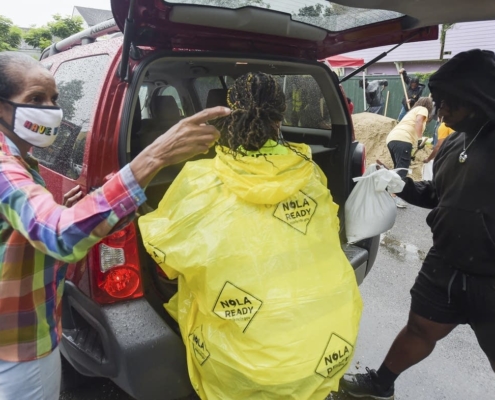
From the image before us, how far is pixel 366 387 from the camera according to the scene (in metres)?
2.46

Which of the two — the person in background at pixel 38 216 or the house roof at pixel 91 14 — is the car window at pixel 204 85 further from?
the house roof at pixel 91 14

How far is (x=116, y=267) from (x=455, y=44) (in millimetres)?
20538

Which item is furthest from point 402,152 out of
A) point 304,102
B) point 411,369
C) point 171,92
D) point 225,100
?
point 411,369

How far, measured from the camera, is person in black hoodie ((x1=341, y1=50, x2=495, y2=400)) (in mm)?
1821

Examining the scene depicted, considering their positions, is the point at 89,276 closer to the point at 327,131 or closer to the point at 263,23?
the point at 263,23

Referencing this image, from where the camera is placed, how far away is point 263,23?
7.13 feet

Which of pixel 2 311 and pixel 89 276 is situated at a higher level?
pixel 2 311

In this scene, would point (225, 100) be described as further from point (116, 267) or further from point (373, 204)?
point (116, 267)

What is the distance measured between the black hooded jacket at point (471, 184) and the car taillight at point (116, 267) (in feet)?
5.00

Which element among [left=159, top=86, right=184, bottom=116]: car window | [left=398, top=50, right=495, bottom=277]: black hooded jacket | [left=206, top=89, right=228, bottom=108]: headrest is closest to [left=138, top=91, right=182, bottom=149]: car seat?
[left=206, top=89, right=228, bottom=108]: headrest

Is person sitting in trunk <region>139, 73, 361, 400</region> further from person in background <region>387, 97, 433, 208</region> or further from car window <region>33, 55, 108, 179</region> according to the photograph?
person in background <region>387, 97, 433, 208</region>

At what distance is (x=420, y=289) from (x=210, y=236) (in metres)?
1.32

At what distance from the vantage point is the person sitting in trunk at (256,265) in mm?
1527

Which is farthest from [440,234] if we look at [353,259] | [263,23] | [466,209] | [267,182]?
[263,23]
